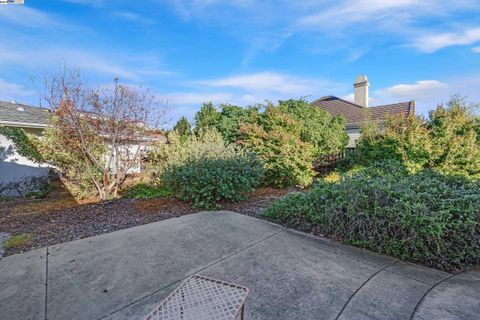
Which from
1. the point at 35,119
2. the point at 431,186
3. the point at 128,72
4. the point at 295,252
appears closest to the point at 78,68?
the point at 128,72

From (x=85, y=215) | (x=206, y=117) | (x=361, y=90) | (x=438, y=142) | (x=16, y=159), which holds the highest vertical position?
(x=361, y=90)

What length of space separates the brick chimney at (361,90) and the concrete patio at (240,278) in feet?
52.4

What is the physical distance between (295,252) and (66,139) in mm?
6065

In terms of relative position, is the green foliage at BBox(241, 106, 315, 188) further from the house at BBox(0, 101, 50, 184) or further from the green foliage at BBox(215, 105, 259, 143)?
the house at BBox(0, 101, 50, 184)

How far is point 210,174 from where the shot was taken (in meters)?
5.33

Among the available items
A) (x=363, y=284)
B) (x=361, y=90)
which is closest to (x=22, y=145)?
(x=363, y=284)

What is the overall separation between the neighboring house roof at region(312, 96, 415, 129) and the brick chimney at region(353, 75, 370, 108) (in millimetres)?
357

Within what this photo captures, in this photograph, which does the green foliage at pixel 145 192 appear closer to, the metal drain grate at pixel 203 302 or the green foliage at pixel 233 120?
the green foliage at pixel 233 120

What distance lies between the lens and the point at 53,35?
6.41 m

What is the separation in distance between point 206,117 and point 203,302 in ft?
26.8

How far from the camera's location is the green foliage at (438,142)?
659 cm

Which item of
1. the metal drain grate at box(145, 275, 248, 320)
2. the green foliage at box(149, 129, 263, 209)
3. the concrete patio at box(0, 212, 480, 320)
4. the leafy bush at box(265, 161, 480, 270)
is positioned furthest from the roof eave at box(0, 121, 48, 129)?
the metal drain grate at box(145, 275, 248, 320)

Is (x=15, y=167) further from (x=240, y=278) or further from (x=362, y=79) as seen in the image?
(x=362, y=79)

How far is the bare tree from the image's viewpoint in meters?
5.77
